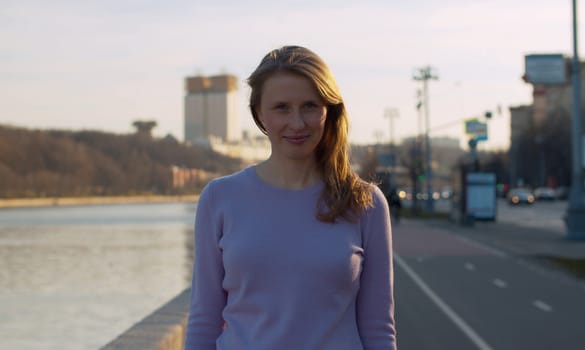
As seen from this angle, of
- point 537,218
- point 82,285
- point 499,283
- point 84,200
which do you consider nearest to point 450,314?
point 499,283

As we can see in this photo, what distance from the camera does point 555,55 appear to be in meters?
31.5

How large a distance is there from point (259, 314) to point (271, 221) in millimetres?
279

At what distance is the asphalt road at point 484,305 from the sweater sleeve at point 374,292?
7900 millimetres

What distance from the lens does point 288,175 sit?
10.4ft

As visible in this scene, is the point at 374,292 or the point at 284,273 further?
the point at 374,292

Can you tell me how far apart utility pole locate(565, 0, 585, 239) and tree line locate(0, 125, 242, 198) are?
120317 mm

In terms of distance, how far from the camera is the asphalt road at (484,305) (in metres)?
11.5

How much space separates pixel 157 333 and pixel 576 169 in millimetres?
25260

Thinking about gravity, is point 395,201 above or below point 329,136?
below

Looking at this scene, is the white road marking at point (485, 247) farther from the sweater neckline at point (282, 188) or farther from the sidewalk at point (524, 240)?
the sweater neckline at point (282, 188)

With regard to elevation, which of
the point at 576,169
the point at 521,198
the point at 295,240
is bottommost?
the point at 521,198

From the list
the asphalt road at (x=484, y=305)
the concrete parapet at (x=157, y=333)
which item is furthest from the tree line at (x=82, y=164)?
the concrete parapet at (x=157, y=333)

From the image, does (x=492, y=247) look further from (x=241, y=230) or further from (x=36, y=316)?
(x=241, y=230)

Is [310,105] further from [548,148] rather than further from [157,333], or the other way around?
[548,148]
